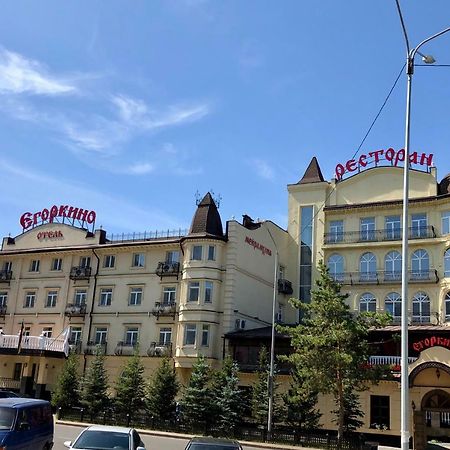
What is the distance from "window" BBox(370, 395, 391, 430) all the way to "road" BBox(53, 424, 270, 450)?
33.6 feet

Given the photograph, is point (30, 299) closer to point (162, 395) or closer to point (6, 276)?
point (6, 276)

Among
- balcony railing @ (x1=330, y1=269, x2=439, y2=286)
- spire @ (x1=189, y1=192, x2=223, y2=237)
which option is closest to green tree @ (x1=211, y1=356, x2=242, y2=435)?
spire @ (x1=189, y1=192, x2=223, y2=237)

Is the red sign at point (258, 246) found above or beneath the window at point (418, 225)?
beneath

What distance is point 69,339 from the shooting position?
4572 centimetres

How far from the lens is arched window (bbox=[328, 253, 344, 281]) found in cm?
4644

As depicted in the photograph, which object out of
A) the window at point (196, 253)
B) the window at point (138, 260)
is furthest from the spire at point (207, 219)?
the window at point (138, 260)

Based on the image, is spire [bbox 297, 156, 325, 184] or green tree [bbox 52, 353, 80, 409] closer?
green tree [bbox 52, 353, 80, 409]

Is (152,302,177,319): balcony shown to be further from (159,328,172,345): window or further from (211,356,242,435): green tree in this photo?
(211,356,242,435): green tree

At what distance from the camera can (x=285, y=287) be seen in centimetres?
4769

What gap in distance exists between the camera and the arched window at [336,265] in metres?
46.4

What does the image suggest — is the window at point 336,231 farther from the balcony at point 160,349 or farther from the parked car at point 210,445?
the parked car at point 210,445

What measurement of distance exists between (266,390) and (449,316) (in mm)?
16180

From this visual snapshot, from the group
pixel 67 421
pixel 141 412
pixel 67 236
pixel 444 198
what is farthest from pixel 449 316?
→ pixel 67 236

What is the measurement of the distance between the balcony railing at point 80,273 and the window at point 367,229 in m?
22.5
